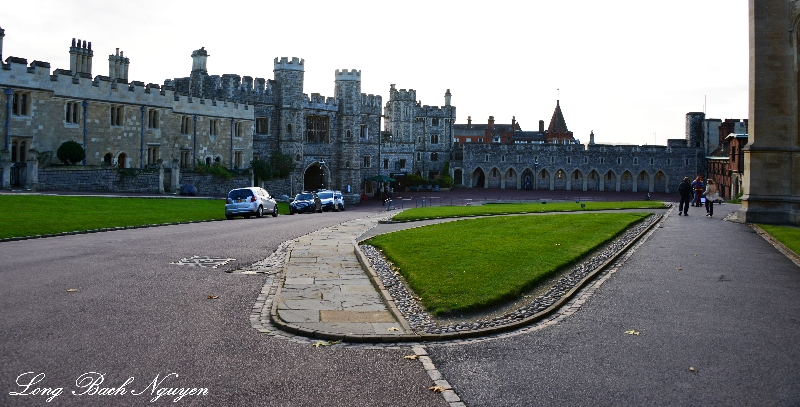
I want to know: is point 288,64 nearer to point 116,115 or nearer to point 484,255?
point 116,115

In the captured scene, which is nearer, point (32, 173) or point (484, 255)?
point (484, 255)

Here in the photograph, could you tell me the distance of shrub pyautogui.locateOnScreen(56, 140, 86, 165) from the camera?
4256 cm

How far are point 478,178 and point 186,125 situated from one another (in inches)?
2084

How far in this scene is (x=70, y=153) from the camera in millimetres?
42688

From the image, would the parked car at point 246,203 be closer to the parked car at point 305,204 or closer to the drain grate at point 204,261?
the parked car at point 305,204

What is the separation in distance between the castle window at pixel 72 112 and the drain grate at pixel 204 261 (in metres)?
32.5

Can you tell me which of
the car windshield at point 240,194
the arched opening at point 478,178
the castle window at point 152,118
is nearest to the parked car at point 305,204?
the car windshield at point 240,194

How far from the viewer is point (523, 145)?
9781 centimetres

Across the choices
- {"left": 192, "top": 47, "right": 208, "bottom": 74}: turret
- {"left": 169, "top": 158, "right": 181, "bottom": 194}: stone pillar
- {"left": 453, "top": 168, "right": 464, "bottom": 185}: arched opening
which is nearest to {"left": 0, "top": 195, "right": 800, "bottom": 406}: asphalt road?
{"left": 169, "top": 158, "right": 181, "bottom": 194}: stone pillar

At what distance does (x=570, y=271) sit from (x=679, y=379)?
7057mm

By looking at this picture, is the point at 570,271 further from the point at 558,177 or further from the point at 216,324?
the point at 558,177

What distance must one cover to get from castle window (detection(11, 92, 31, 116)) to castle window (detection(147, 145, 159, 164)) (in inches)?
421

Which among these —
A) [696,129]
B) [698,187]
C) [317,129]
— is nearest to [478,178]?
[696,129]

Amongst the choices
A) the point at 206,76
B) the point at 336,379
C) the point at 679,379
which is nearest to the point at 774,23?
the point at 679,379
